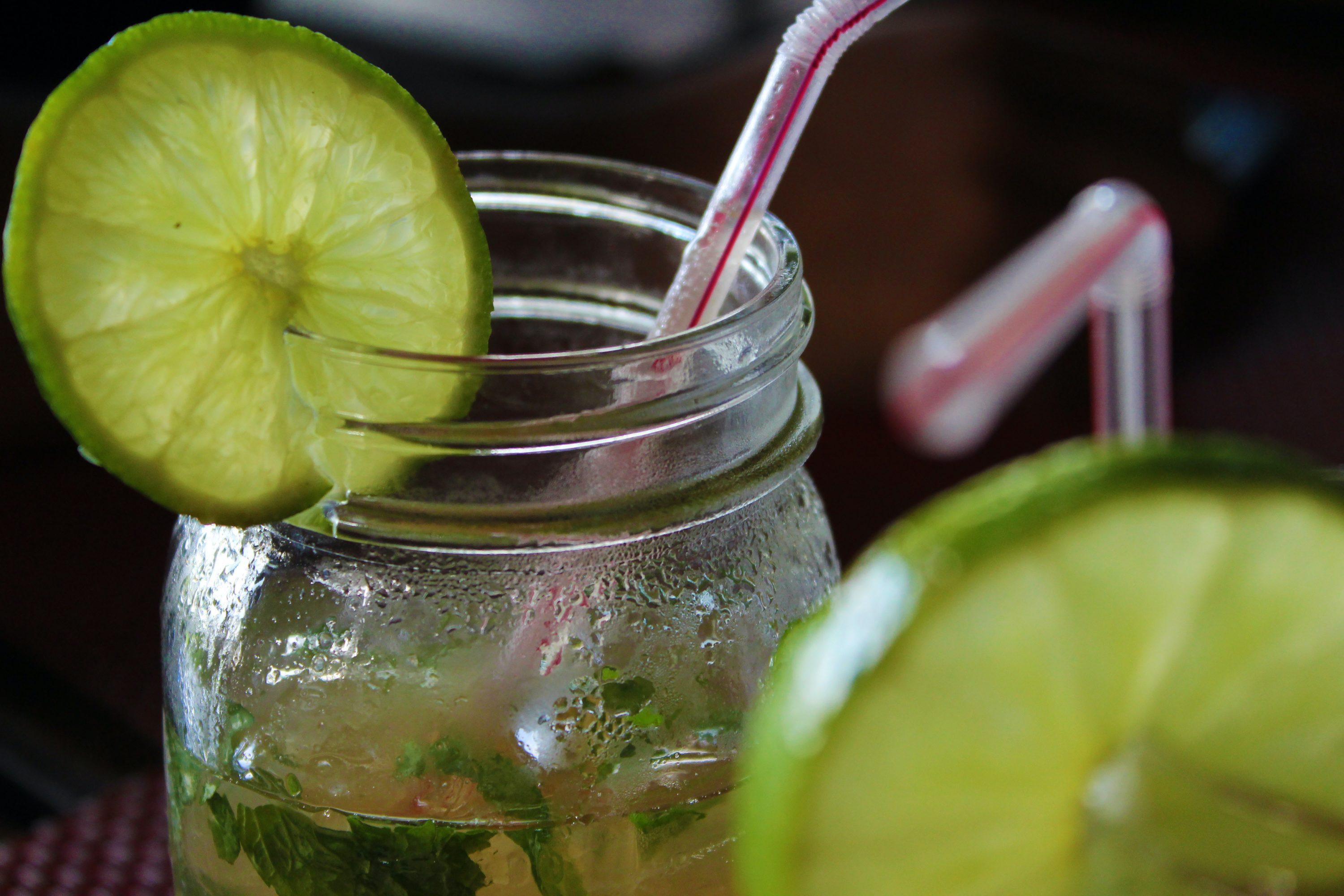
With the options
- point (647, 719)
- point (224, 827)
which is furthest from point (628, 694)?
point (224, 827)

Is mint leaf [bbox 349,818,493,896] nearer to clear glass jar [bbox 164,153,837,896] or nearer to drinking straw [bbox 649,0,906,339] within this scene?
clear glass jar [bbox 164,153,837,896]

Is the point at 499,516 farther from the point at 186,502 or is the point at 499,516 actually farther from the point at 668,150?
the point at 668,150

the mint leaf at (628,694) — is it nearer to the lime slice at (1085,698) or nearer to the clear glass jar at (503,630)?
the clear glass jar at (503,630)

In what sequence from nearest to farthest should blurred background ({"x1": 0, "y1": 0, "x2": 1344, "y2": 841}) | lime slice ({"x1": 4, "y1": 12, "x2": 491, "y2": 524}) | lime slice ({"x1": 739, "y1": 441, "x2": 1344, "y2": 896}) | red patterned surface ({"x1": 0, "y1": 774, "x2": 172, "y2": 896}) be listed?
1. lime slice ({"x1": 739, "y1": 441, "x2": 1344, "y2": 896})
2. lime slice ({"x1": 4, "y1": 12, "x2": 491, "y2": 524})
3. red patterned surface ({"x1": 0, "y1": 774, "x2": 172, "y2": 896})
4. blurred background ({"x1": 0, "y1": 0, "x2": 1344, "y2": 841})

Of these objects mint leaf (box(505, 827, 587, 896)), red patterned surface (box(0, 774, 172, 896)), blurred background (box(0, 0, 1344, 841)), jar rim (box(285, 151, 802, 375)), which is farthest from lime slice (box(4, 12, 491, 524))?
blurred background (box(0, 0, 1344, 841))

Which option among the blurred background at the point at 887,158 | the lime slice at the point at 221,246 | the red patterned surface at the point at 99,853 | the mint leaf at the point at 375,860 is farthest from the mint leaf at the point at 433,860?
the blurred background at the point at 887,158
